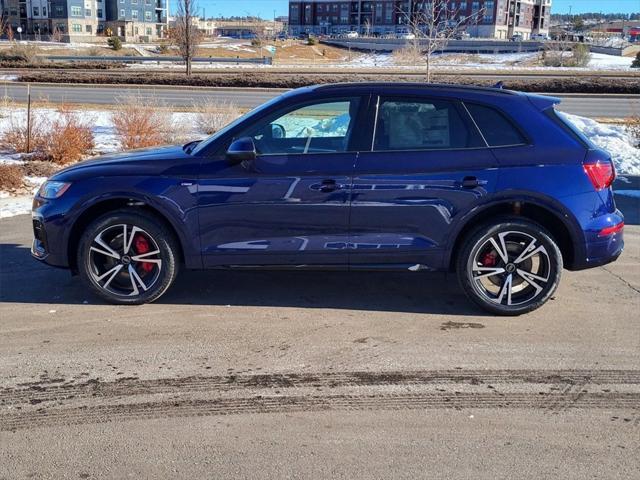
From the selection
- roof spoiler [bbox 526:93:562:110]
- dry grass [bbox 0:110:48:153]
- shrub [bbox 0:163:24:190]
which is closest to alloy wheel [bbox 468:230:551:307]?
roof spoiler [bbox 526:93:562:110]

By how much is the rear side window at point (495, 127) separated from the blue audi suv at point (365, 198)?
11 millimetres

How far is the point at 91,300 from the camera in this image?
5996 millimetres

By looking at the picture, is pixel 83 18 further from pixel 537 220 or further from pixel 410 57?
pixel 537 220

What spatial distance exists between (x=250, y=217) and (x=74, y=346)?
1619mm

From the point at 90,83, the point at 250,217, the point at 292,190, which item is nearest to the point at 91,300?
the point at 250,217

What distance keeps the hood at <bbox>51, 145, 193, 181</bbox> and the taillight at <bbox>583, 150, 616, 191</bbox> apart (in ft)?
10.3

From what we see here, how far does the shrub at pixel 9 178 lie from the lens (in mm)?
10680

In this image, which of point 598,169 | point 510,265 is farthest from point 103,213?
point 598,169

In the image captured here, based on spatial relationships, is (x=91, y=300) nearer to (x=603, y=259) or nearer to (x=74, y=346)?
(x=74, y=346)

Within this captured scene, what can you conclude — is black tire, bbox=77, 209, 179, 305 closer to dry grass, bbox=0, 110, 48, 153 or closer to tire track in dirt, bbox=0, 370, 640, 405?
tire track in dirt, bbox=0, 370, 640, 405

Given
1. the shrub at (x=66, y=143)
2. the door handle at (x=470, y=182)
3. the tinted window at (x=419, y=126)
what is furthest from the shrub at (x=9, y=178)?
the door handle at (x=470, y=182)

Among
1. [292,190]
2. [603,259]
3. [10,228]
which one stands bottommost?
[10,228]

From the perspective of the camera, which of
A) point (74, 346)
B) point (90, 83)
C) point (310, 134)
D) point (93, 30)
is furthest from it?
point (93, 30)

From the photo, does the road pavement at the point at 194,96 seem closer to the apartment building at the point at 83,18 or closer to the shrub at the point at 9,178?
the shrub at the point at 9,178
